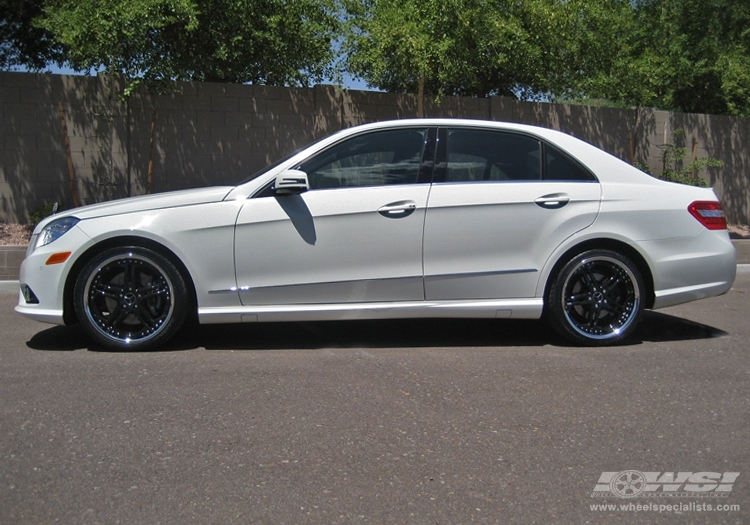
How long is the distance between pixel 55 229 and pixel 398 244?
2478mm

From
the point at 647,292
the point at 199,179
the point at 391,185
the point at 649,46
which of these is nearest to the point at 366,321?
the point at 391,185

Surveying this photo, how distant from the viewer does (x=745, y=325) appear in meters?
7.30

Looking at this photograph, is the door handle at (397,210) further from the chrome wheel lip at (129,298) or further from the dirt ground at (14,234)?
the dirt ground at (14,234)

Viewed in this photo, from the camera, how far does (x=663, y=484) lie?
145 inches

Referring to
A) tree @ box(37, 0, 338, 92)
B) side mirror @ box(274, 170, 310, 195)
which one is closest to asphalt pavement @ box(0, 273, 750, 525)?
side mirror @ box(274, 170, 310, 195)

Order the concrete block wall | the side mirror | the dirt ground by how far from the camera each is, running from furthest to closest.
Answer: the concrete block wall, the dirt ground, the side mirror

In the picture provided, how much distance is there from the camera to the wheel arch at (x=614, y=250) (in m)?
6.13

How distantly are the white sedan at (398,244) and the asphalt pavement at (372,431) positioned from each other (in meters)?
0.35

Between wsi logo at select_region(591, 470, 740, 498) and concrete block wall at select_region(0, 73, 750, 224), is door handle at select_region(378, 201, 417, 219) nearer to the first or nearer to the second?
wsi logo at select_region(591, 470, 740, 498)

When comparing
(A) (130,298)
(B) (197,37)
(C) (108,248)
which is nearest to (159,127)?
(B) (197,37)

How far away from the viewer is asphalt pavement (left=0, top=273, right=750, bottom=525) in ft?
11.3

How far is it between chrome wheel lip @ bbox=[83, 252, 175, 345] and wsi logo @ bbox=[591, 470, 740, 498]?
131 inches

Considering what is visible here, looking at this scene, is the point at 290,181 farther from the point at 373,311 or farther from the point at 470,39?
the point at 470,39

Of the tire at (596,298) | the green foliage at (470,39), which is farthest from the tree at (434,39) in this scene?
the tire at (596,298)
